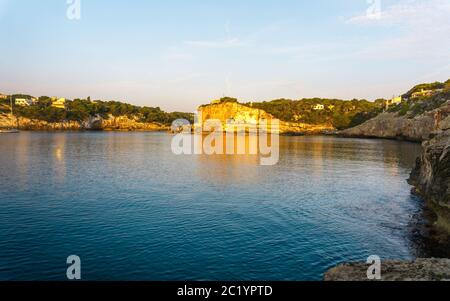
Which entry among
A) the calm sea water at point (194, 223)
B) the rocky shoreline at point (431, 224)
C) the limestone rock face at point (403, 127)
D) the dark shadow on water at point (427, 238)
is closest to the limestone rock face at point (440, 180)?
the rocky shoreline at point (431, 224)

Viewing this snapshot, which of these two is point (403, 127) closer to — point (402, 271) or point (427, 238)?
point (427, 238)

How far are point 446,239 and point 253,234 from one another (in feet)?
54.0

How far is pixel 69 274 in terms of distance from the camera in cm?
2291

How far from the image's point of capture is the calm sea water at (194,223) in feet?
80.2

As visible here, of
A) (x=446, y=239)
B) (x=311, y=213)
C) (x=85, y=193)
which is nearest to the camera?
(x=446, y=239)

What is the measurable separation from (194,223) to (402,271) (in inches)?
770

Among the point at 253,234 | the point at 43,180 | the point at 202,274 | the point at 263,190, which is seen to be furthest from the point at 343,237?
the point at 43,180

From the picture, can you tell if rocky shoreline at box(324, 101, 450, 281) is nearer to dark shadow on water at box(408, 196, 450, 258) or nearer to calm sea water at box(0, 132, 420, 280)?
dark shadow on water at box(408, 196, 450, 258)

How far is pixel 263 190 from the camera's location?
51844 millimetres

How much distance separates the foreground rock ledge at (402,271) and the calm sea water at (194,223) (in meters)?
3.30

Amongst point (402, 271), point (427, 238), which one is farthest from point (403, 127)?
point (402, 271)
